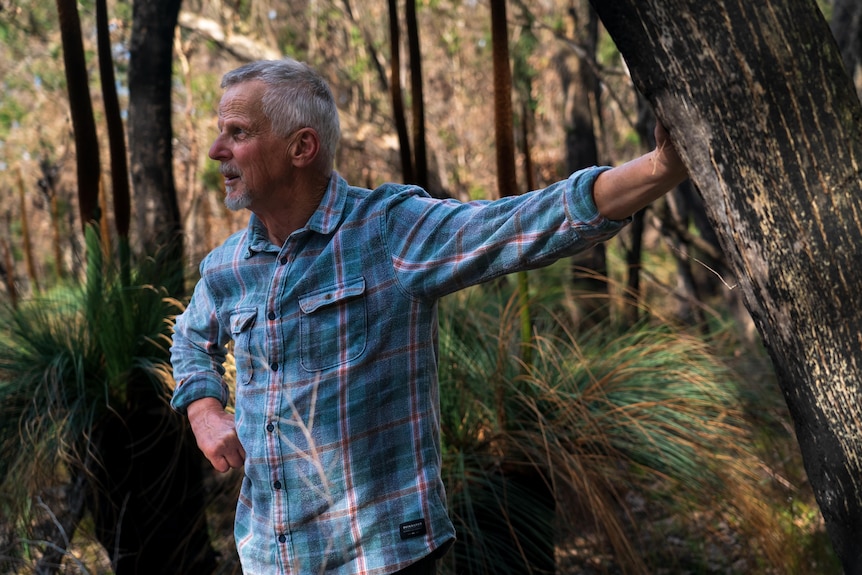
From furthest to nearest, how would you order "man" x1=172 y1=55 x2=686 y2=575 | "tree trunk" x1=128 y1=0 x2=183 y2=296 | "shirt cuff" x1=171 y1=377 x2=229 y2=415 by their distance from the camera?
"tree trunk" x1=128 y1=0 x2=183 y2=296, "shirt cuff" x1=171 y1=377 x2=229 y2=415, "man" x1=172 y1=55 x2=686 y2=575

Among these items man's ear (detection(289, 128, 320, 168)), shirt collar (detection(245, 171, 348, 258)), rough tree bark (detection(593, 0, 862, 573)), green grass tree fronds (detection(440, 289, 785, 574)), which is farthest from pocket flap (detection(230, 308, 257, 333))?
green grass tree fronds (detection(440, 289, 785, 574))

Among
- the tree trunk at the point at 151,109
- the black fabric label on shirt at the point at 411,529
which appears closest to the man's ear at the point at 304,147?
the black fabric label on shirt at the point at 411,529

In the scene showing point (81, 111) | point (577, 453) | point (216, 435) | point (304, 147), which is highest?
point (81, 111)

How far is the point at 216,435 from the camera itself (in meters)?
2.33

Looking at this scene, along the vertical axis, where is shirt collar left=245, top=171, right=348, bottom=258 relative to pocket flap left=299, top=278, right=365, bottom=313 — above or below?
above

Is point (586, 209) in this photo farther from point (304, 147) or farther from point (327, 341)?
point (304, 147)

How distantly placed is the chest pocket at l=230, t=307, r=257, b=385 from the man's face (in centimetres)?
26

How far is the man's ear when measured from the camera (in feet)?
7.63

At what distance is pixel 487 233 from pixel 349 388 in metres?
0.50

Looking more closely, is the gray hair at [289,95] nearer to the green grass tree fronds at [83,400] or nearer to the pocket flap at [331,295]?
the pocket flap at [331,295]

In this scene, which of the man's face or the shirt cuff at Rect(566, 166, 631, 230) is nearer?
the shirt cuff at Rect(566, 166, 631, 230)

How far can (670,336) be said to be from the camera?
14.5ft

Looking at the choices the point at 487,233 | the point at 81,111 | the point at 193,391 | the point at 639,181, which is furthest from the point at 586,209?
the point at 81,111

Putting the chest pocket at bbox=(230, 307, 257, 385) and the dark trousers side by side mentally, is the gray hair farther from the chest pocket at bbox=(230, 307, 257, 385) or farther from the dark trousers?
the dark trousers
